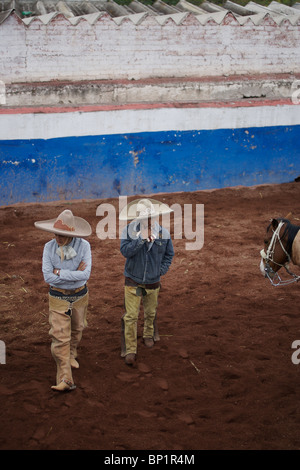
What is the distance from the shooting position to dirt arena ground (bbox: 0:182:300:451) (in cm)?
437

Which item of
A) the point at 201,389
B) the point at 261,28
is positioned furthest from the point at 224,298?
the point at 261,28

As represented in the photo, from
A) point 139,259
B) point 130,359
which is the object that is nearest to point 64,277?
point 139,259

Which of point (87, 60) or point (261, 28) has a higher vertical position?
point (261, 28)

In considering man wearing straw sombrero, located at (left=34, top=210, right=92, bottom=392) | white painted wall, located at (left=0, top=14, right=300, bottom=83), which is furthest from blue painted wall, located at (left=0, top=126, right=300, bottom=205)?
man wearing straw sombrero, located at (left=34, top=210, right=92, bottom=392)

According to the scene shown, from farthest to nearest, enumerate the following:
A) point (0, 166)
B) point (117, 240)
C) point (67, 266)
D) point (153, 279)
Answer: point (0, 166) < point (117, 240) < point (153, 279) < point (67, 266)

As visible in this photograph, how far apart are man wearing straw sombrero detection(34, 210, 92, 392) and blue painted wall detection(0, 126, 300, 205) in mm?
6617

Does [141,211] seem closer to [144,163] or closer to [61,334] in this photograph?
[61,334]

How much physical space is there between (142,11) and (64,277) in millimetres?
11789

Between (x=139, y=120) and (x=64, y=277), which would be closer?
(x=64, y=277)

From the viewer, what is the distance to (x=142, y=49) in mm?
12234

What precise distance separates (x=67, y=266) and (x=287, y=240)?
7.85ft

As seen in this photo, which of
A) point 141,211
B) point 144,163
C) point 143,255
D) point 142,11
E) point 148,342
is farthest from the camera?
point 142,11

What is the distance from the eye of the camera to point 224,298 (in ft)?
23.4

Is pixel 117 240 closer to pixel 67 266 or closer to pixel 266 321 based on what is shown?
pixel 266 321
